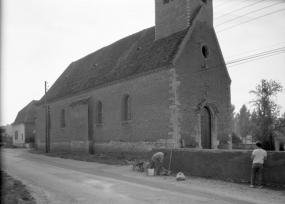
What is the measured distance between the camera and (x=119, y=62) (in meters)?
25.7

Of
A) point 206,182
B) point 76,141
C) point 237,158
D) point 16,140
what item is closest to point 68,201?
point 206,182

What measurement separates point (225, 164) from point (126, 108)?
1286 centimetres

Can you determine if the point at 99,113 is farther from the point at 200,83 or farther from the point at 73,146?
the point at 200,83

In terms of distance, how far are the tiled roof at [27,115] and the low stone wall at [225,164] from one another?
136 ft

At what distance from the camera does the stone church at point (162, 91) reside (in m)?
19.2

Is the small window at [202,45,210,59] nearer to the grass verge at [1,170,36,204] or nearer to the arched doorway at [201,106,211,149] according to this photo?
the arched doorway at [201,106,211,149]

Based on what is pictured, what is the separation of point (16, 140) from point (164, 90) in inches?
1659

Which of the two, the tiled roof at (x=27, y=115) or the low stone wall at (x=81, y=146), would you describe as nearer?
the low stone wall at (x=81, y=146)

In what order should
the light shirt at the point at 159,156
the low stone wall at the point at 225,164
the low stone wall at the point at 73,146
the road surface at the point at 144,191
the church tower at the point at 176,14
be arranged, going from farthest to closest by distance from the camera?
the low stone wall at the point at 73,146 → the church tower at the point at 176,14 → the light shirt at the point at 159,156 → the low stone wall at the point at 225,164 → the road surface at the point at 144,191

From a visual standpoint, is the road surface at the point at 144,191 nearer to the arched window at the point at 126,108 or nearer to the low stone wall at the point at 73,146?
the arched window at the point at 126,108

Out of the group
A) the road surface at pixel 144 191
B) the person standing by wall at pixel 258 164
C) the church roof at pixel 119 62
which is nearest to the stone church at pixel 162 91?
the church roof at pixel 119 62

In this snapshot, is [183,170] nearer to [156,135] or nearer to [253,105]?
[156,135]

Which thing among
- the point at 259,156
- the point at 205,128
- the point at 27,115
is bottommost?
the point at 259,156

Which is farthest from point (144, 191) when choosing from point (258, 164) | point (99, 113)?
point (99, 113)
